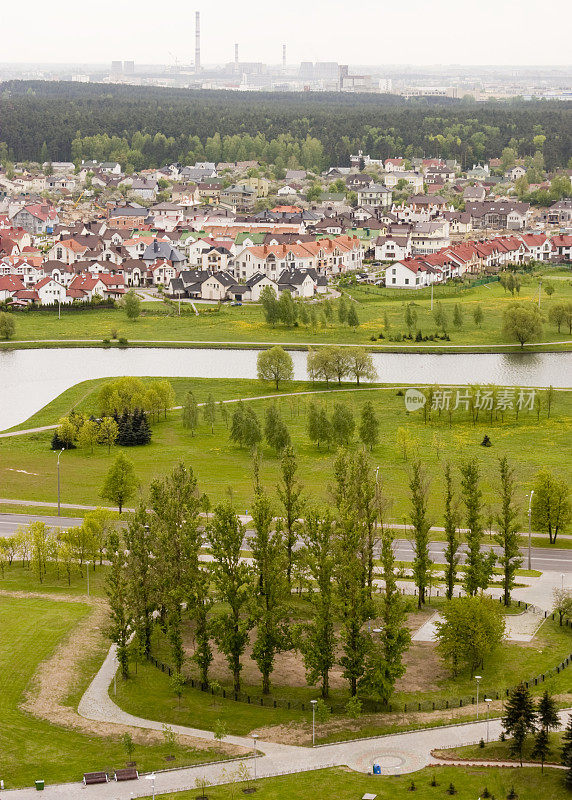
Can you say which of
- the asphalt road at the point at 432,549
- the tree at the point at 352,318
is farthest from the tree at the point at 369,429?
the tree at the point at 352,318

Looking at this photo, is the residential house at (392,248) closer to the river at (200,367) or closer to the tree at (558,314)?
the tree at (558,314)

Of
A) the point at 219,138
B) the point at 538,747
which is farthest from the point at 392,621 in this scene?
the point at 219,138

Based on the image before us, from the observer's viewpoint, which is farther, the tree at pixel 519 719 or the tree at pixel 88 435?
the tree at pixel 88 435

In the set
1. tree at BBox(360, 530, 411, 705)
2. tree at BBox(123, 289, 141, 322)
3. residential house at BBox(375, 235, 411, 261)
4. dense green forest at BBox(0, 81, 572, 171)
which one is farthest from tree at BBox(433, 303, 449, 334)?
dense green forest at BBox(0, 81, 572, 171)

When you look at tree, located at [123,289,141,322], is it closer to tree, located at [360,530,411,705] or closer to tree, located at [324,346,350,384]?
tree, located at [324,346,350,384]

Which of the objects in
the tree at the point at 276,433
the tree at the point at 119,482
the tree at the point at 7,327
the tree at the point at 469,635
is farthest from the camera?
the tree at the point at 7,327

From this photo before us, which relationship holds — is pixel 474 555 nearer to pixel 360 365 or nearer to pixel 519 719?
pixel 519 719

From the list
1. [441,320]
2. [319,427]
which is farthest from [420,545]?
[441,320]

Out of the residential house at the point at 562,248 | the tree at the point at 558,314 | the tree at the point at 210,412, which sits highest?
the residential house at the point at 562,248
